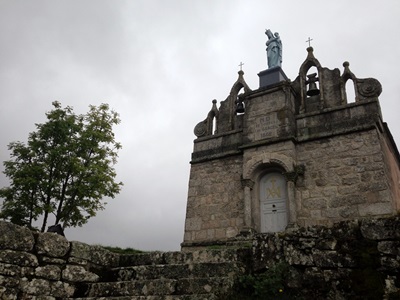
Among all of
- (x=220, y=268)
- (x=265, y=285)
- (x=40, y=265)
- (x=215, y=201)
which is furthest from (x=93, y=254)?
(x=215, y=201)

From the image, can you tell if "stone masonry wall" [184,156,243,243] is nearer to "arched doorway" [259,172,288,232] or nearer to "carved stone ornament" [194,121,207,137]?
"arched doorway" [259,172,288,232]

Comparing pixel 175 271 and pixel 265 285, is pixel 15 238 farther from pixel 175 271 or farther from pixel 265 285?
pixel 265 285

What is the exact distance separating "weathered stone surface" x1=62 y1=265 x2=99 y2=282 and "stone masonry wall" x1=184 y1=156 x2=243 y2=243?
677 centimetres

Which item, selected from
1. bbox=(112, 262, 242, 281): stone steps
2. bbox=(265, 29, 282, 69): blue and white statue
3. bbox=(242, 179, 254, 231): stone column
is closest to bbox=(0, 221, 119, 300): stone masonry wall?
bbox=(112, 262, 242, 281): stone steps

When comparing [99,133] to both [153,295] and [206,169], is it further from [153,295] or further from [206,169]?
[153,295]

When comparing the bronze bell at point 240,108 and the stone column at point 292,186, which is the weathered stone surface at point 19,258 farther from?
the bronze bell at point 240,108

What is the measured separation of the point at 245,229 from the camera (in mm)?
11367

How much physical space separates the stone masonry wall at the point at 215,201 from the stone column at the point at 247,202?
0.33m

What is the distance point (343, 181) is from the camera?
35.3 feet

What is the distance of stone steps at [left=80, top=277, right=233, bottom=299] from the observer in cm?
486

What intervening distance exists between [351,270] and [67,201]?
47.8 ft

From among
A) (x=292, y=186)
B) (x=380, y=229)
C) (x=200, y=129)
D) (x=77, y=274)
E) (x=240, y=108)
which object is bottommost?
(x=77, y=274)

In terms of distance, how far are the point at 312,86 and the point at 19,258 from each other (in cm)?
1153

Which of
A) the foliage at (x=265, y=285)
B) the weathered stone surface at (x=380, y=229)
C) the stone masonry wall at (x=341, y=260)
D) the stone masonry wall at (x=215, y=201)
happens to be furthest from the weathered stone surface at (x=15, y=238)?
the stone masonry wall at (x=215, y=201)
